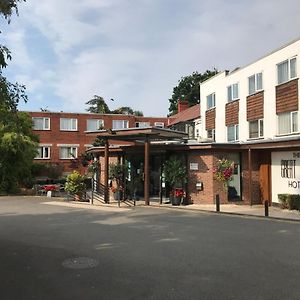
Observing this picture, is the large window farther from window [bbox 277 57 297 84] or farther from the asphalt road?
the asphalt road

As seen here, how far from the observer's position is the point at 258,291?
7238 mm

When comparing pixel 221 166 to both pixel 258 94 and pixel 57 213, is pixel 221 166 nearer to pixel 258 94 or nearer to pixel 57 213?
pixel 258 94

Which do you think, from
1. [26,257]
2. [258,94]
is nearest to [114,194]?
[258,94]

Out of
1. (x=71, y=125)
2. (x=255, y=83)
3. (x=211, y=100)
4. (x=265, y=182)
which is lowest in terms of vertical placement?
(x=265, y=182)

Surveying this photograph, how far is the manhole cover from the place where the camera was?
906cm

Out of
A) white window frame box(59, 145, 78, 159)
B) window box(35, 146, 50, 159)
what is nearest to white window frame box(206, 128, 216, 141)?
white window frame box(59, 145, 78, 159)

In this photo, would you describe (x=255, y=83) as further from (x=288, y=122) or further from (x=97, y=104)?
(x=97, y=104)

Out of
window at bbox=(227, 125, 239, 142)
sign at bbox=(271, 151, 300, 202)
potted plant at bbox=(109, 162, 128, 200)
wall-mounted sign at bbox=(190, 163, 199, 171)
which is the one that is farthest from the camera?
window at bbox=(227, 125, 239, 142)

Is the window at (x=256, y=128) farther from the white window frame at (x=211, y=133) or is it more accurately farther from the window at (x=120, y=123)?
the window at (x=120, y=123)

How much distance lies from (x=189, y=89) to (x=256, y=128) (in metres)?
49.9

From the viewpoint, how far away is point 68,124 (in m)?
51.3

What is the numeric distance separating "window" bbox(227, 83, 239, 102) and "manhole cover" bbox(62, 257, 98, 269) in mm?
22062

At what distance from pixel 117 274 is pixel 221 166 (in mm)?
16112

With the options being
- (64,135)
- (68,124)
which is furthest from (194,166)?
(68,124)
